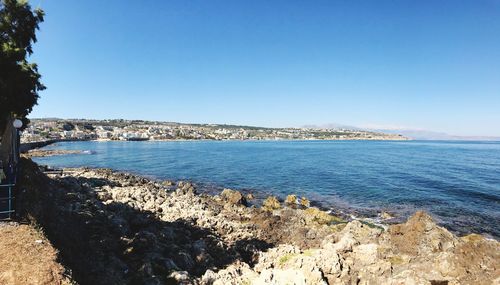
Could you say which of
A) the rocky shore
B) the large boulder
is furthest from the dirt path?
the large boulder

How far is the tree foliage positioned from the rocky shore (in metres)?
4.74

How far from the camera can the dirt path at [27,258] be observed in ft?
28.2

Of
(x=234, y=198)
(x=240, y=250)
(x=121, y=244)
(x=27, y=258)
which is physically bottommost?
(x=234, y=198)

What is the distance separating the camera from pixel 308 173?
200ft

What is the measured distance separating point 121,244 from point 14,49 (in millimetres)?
12086

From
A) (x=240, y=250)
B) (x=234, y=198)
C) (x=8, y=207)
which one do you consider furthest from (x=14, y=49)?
(x=234, y=198)

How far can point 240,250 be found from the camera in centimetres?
1811

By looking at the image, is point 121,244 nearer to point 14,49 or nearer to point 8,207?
point 8,207

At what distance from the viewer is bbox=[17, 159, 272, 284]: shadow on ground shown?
40.1 ft

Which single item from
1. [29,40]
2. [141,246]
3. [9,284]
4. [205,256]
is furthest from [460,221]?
[29,40]

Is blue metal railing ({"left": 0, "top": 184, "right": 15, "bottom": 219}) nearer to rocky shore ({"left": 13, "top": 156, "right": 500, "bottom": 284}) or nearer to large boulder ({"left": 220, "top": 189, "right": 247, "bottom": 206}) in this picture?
rocky shore ({"left": 13, "top": 156, "right": 500, "bottom": 284})

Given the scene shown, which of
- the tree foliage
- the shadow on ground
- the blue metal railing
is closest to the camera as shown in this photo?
the blue metal railing

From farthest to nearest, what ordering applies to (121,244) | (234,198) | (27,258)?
(234,198) → (121,244) → (27,258)

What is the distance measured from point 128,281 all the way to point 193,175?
45.4 m
